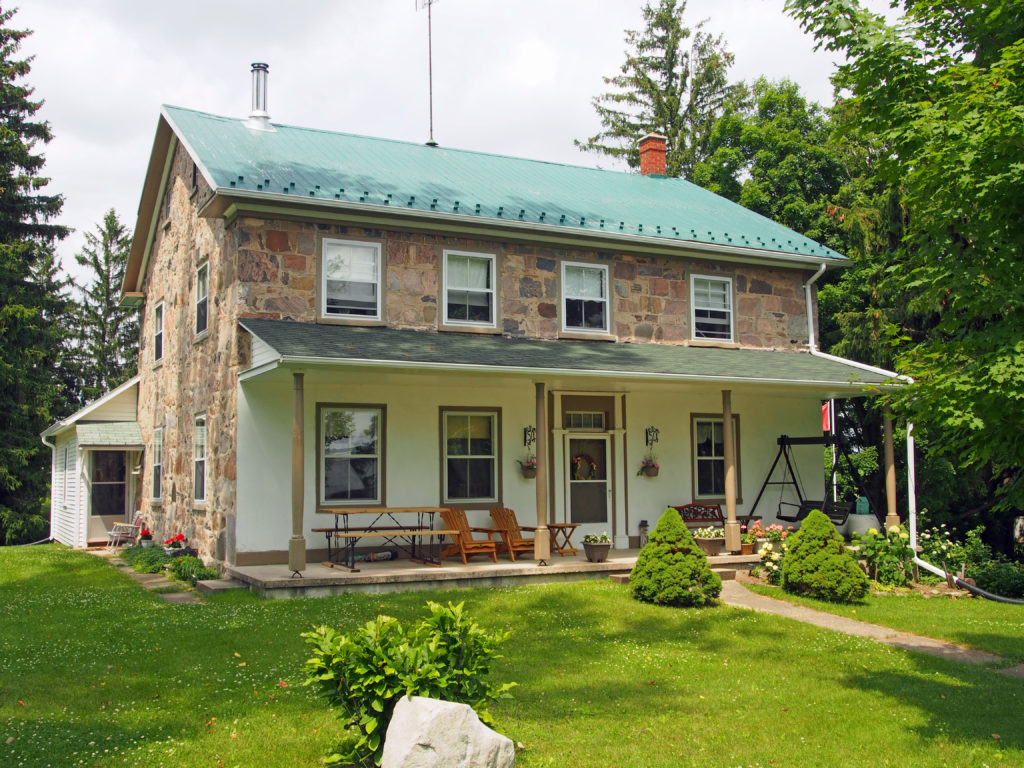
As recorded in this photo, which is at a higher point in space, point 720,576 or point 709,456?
point 709,456

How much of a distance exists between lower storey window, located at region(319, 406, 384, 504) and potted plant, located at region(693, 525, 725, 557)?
4.81 metres

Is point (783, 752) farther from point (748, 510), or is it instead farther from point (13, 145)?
point (13, 145)

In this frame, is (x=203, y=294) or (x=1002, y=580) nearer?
(x=1002, y=580)

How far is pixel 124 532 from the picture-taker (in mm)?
17469

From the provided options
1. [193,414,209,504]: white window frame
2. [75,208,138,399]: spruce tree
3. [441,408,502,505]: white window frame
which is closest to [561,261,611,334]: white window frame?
[441,408,502,505]: white window frame

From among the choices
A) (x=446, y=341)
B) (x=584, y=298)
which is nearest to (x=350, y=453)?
(x=446, y=341)

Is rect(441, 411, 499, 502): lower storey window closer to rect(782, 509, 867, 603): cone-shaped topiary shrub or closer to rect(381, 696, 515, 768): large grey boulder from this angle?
rect(782, 509, 867, 603): cone-shaped topiary shrub

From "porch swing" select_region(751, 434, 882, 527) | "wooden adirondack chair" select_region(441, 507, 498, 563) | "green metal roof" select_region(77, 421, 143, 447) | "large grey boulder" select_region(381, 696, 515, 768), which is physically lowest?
"large grey boulder" select_region(381, 696, 515, 768)

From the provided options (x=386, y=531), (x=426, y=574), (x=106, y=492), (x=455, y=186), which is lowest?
(x=426, y=574)

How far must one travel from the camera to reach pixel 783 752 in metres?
5.51

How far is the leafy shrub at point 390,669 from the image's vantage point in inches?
180

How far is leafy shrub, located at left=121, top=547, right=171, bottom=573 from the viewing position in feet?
44.8

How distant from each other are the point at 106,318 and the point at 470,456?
96.8ft

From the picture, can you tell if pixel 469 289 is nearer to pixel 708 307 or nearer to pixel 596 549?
pixel 596 549
